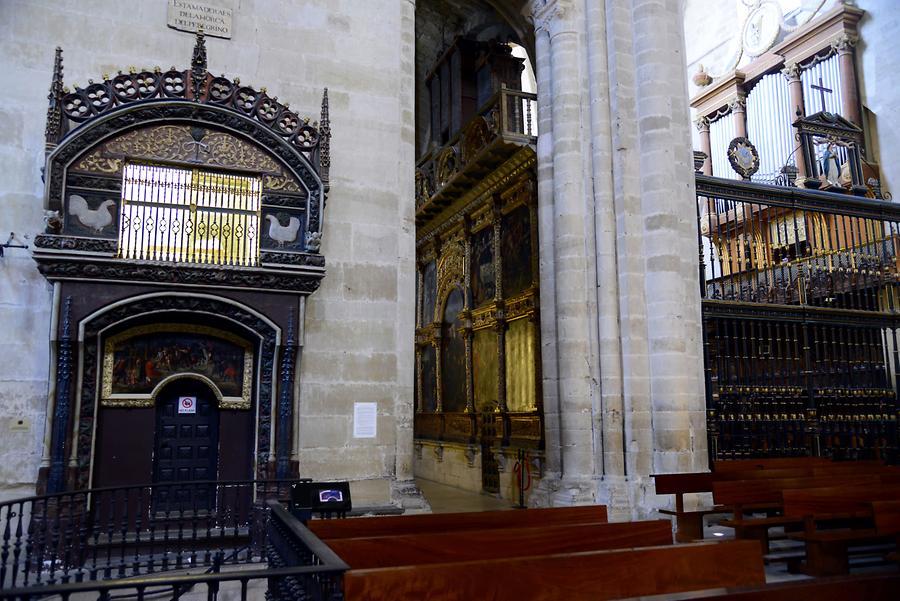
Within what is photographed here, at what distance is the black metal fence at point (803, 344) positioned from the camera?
11289 millimetres

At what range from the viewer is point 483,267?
1529cm

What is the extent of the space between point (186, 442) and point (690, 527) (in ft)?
18.8

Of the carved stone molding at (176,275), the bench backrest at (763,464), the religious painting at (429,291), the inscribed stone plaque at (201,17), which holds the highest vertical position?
the inscribed stone plaque at (201,17)

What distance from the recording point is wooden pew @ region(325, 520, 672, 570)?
4375 mm

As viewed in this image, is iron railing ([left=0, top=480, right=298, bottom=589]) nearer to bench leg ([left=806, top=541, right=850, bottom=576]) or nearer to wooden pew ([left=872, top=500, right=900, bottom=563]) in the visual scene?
bench leg ([left=806, top=541, right=850, bottom=576])

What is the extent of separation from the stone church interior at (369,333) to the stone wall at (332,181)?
34mm

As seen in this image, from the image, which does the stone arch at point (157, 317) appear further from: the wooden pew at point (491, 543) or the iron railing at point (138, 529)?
the wooden pew at point (491, 543)

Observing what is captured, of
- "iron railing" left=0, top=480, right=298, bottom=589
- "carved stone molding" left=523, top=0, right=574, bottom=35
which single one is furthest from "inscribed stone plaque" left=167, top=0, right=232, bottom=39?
"iron railing" left=0, top=480, right=298, bottom=589

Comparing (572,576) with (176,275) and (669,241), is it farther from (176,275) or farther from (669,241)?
(669,241)

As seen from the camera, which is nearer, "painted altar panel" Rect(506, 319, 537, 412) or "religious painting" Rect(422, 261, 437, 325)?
"painted altar panel" Rect(506, 319, 537, 412)

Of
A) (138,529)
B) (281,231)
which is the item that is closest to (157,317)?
(281,231)

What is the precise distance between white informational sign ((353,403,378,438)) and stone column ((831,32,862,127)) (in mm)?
13412

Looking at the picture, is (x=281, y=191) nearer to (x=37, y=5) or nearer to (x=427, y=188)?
(x=37, y=5)

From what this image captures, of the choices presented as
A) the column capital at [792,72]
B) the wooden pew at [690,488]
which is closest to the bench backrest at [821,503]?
the wooden pew at [690,488]
